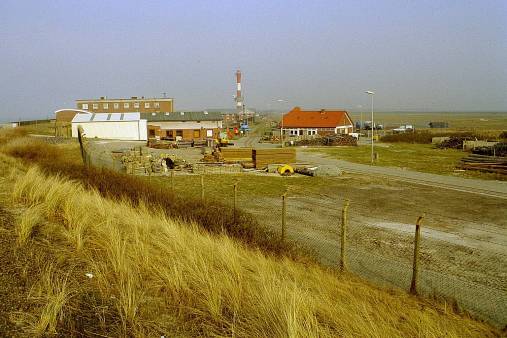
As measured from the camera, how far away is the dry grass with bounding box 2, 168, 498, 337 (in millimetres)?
4625

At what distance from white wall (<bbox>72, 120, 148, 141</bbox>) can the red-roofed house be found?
83.4 feet

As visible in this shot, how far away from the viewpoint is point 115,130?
63625 mm

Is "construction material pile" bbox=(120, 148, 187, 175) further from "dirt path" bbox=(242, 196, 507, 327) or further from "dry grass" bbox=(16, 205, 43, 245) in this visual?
"dry grass" bbox=(16, 205, 43, 245)

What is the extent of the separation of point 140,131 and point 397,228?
5351 cm

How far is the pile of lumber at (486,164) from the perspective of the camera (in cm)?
3222

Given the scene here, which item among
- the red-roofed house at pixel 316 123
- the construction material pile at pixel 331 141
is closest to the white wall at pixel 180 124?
the construction material pile at pixel 331 141

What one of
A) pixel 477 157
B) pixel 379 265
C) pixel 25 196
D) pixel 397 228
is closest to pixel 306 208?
pixel 397 228

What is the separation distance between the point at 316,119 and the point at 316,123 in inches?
54.7

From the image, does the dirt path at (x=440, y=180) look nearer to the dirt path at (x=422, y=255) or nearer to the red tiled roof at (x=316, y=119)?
the dirt path at (x=422, y=255)

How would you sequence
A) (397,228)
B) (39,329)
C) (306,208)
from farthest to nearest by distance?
(306,208)
(397,228)
(39,329)

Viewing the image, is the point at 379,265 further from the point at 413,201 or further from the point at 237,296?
the point at 413,201

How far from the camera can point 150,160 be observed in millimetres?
33625

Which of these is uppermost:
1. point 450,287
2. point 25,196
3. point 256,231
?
point 25,196

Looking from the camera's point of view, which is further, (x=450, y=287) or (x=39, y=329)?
(x=450, y=287)
